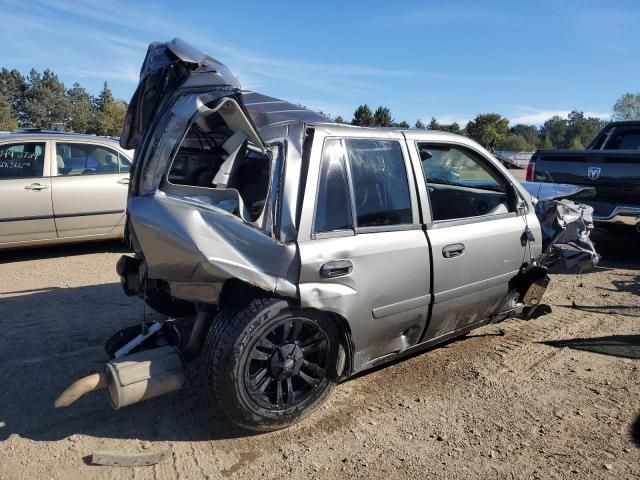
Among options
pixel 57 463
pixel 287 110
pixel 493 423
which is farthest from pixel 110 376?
pixel 493 423

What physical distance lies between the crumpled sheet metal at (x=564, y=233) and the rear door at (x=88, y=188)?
212 inches

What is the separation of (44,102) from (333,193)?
100 meters

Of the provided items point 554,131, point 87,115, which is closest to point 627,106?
point 554,131

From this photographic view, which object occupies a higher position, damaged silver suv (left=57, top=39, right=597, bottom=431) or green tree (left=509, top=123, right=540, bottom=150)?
green tree (left=509, top=123, right=540, bottom=150)

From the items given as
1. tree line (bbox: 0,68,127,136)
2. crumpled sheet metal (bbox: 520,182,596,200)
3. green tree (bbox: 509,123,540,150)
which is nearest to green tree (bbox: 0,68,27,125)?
tree line (bbox: 0,68,127,136)

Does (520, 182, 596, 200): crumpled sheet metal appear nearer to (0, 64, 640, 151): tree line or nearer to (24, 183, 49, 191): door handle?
(24, 183, 49, 191): door handle

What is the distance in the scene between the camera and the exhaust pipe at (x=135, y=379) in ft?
9.02

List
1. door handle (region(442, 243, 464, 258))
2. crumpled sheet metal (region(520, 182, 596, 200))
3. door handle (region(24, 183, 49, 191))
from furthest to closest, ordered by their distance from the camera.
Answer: door handle (region(24, 183, 49, 191)) → crumpled sheet metal (region(520, 182, 596, 200)) → door handle (region(442, 243, 464, 258))

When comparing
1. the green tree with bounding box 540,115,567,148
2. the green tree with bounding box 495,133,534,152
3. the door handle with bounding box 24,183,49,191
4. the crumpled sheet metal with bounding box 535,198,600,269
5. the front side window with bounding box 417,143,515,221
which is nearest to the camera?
the front side window with bounding box 417,143,515,221

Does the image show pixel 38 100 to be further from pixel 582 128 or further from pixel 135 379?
pixel 135 379

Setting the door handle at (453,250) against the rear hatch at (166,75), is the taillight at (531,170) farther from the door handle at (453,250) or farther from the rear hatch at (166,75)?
the rear hatch at (166,75)

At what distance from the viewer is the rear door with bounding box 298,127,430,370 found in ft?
10.0

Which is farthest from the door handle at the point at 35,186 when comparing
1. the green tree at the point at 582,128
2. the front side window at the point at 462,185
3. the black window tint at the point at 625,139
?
the green tree at the point at 582,128

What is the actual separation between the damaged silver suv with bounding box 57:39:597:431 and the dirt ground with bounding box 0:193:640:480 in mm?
291
